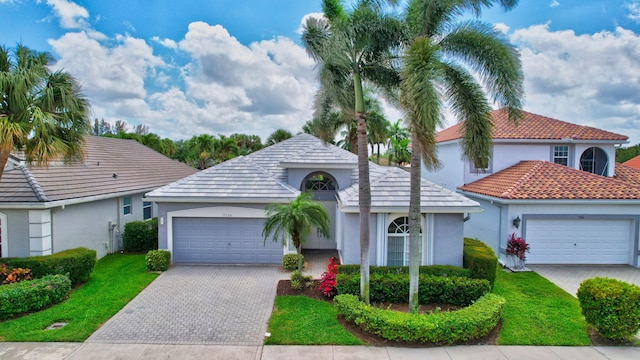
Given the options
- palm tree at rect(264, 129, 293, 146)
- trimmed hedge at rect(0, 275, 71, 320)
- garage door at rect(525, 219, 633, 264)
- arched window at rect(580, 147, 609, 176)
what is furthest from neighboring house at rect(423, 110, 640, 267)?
palm tree at rect(264, 129, 293, 146)

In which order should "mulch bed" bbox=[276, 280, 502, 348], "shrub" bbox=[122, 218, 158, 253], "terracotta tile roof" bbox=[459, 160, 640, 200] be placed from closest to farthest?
1. "mulch bed" bbox=[276, 280, 502, 348]
2. "terracotta tile roof" bbox=[459, 160, 640, 200]
3. "shrub" bbox=[122, 218, 158, 253]

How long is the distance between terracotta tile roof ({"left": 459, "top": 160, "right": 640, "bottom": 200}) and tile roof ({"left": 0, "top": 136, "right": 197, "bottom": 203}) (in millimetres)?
16589

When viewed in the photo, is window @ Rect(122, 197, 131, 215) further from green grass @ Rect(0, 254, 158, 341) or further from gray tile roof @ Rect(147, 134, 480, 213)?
gray tile roof @ Rect(147, 134, 480, 213)

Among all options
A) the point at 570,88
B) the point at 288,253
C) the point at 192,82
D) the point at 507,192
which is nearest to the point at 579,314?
the point at 507,192

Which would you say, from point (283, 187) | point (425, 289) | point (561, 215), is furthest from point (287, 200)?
point (561, 215)

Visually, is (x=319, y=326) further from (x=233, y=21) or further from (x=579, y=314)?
(x=233, y=21)

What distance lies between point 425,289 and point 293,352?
448 centimetres

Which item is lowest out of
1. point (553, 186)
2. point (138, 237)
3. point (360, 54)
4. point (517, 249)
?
point (138, 237)

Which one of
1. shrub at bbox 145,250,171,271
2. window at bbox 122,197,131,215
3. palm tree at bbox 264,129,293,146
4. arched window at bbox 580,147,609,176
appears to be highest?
palm tree at bbox 264,129,293,146

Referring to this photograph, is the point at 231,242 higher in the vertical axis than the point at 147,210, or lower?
lower

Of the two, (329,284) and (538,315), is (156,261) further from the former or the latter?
(538,315)

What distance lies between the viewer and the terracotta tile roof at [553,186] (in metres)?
13.0

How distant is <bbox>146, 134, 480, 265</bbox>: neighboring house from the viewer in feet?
36.5

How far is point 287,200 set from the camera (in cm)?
1345
